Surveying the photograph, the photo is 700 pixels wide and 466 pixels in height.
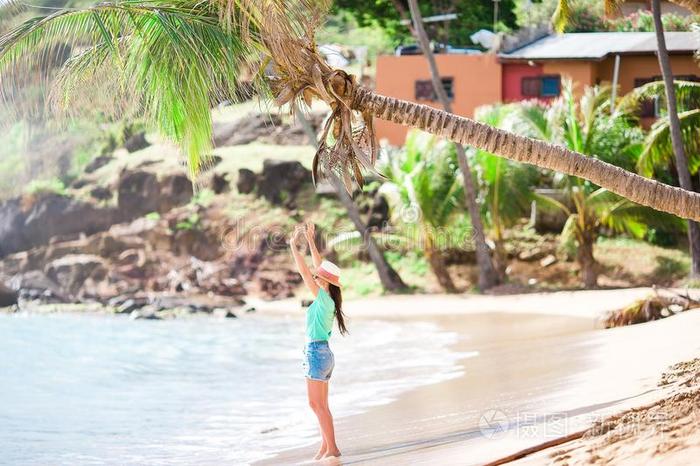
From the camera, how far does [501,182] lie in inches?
973

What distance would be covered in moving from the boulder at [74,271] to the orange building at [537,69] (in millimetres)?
10386

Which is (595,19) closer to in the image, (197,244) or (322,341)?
(197,244)

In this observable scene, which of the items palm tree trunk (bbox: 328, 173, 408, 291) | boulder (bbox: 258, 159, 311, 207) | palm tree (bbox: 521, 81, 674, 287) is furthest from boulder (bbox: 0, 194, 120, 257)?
palm tree (bbox: 521, 81, 674, 287)

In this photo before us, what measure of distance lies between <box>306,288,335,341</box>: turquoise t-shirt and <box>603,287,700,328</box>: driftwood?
22.3 feet

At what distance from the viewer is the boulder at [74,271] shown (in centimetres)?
2961

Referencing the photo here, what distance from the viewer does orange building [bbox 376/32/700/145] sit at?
30250mm

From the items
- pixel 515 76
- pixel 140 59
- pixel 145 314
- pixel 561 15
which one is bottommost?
pixel 145 314

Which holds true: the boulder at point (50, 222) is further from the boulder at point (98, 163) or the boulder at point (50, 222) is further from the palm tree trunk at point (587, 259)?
the palm tree trunk at point (587, 259)

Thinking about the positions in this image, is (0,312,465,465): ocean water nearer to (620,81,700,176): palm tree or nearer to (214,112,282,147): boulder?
(620,81,700,176): palm tree

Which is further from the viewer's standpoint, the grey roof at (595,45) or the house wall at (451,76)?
the house wall at (451,76)

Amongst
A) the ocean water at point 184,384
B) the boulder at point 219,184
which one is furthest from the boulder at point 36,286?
the boulder at point 219,184

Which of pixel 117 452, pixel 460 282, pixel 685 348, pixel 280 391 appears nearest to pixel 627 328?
pixel 685 348

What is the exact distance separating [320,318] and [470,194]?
1674 cm

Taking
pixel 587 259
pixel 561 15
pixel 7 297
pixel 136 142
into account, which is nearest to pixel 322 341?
pixel 561 15
